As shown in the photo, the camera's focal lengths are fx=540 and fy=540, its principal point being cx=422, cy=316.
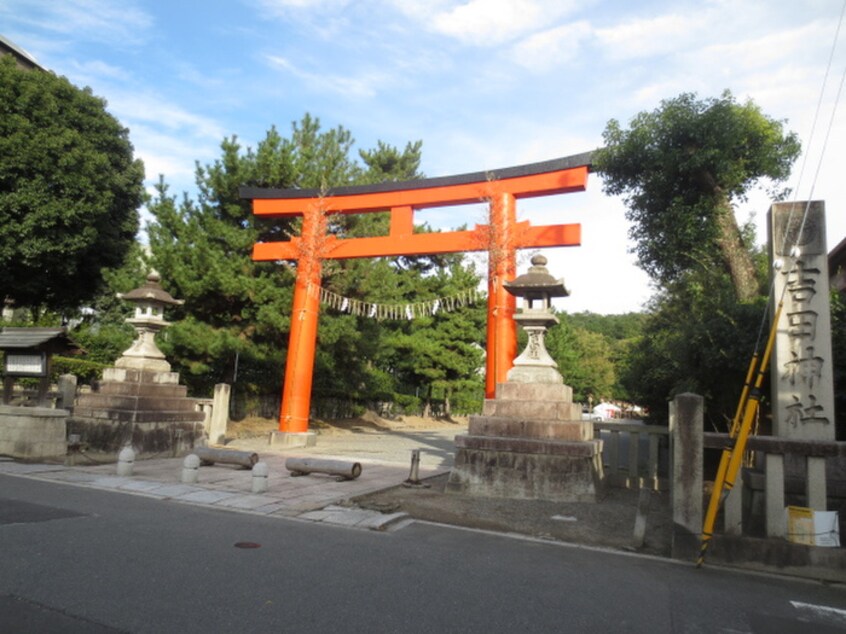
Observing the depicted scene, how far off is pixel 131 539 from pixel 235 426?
593 inches

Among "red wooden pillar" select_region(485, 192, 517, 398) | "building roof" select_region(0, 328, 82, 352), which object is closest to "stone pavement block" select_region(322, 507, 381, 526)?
"red wooden pillar" select_region(485, 192, 517, 398)

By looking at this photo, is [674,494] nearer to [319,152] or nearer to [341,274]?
[341,274]

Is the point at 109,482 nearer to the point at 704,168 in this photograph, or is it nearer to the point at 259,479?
the point at 259,479

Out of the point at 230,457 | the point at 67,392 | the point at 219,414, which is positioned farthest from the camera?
the point at 67,392

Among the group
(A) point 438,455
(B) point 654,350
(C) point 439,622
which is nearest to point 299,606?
(C) point 439,622

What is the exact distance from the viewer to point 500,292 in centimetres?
1407

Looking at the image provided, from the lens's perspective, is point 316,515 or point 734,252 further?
point 734,252

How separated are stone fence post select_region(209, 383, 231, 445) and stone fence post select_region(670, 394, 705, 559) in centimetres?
1215

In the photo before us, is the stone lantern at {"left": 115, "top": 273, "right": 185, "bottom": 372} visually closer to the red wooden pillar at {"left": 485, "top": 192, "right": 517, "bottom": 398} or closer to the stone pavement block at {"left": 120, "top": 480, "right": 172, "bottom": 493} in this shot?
the stone pavement block at {"left": 120, "top": 480, "right": 172, "bottom": 493}

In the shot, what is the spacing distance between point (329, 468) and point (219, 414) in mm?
6402

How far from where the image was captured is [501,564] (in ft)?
17.3

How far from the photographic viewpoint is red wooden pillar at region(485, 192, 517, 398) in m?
13.9

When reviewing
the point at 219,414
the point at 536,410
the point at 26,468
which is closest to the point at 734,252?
the point at 536,410

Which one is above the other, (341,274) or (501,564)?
(341,274)
